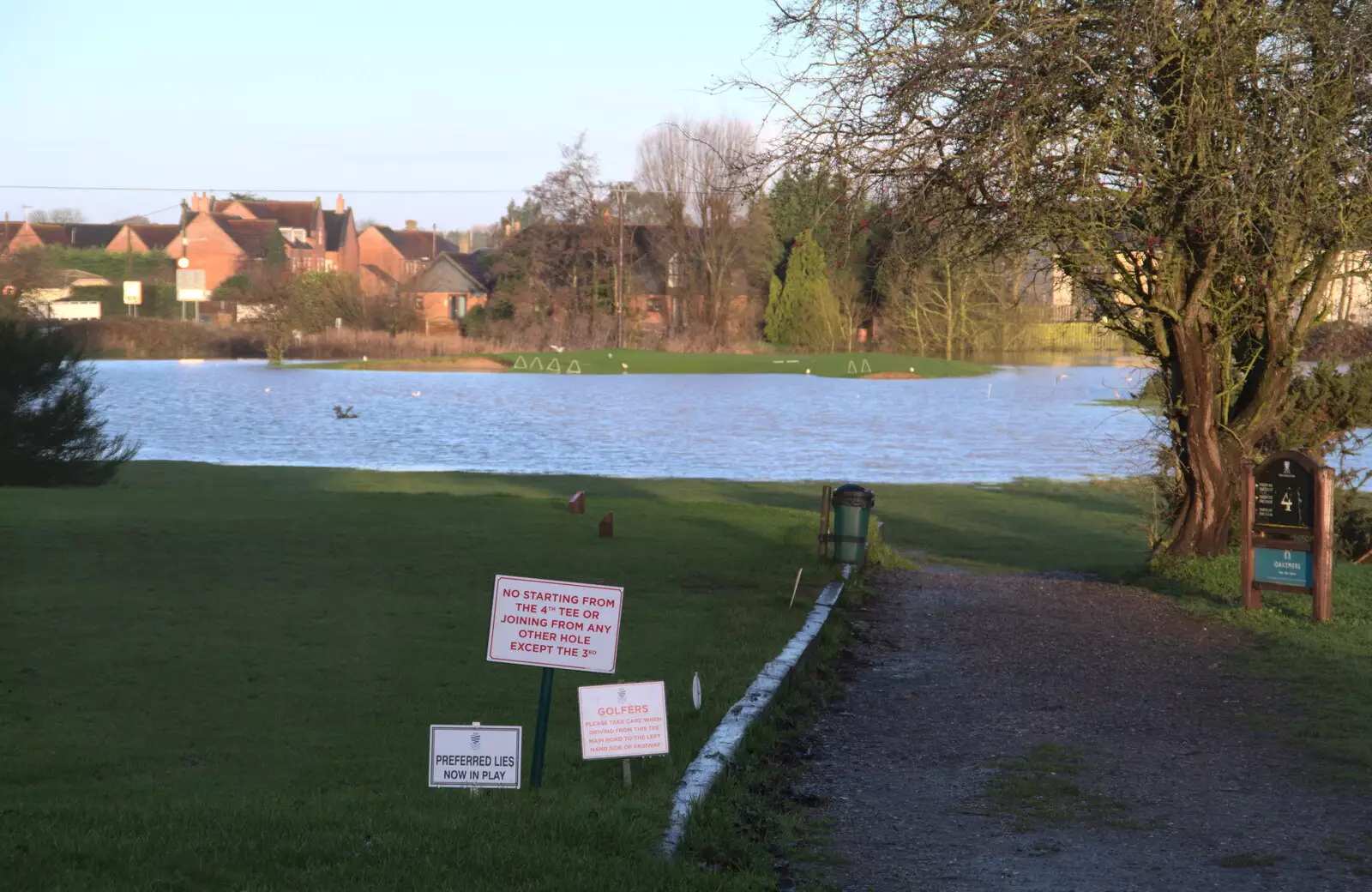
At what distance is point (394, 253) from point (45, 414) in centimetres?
11815

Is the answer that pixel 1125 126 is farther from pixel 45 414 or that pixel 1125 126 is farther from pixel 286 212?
pixel 286 212

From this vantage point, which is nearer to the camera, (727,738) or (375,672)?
(727,738)

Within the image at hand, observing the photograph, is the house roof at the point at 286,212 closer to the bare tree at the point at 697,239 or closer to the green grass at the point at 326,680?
the bare tree at the point at 697,239

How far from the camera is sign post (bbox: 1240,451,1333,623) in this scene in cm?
1141

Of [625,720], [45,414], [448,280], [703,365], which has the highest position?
[448,280]

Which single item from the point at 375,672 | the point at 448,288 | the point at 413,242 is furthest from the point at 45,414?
the point at 413,242

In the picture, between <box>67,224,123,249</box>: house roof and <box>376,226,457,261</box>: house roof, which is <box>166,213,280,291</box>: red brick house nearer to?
<box>67,224,123,249</box>: house roof

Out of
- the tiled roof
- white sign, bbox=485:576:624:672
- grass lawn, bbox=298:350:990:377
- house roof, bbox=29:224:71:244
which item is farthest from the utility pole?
white sign, bbox=485:576:624:672

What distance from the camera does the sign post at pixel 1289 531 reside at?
11414mm

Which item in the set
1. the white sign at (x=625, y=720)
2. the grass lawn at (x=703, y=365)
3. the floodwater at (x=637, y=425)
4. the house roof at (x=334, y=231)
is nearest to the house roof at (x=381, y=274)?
the house roof at (x=334, y=231)

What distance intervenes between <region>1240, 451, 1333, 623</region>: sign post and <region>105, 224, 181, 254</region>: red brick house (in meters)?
120

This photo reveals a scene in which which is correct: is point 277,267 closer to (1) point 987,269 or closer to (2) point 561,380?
(2) point 561,380

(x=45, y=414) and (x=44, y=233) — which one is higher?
(x=44, y=233)

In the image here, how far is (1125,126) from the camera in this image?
11594 millimetres
